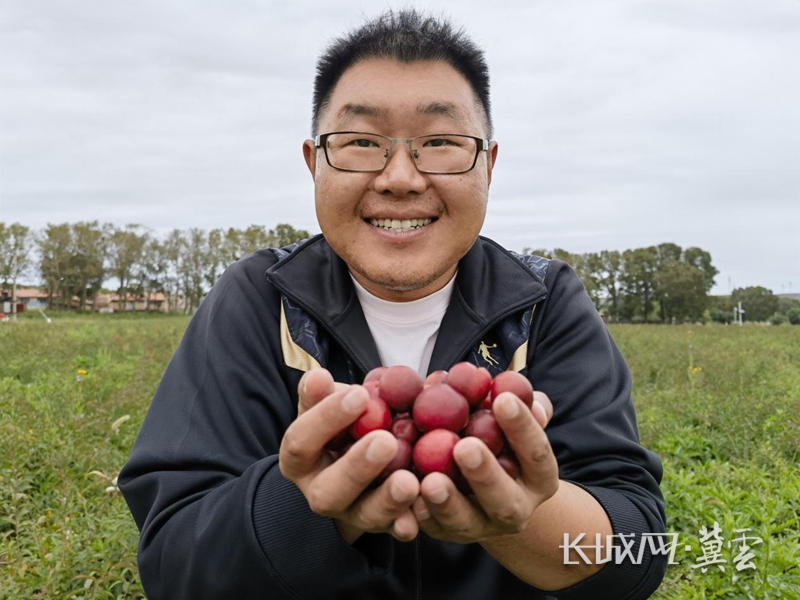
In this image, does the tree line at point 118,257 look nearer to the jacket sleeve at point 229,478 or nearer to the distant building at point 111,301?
the distant building at point 111,301

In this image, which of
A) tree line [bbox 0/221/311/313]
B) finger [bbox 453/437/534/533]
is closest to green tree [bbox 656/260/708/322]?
tree line [bbox 0/221/311/313]

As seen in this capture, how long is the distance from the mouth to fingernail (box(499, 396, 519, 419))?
3.19 ft

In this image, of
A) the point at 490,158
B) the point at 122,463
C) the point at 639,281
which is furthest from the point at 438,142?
the point at 639,281

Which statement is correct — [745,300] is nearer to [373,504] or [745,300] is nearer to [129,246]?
[129,246]

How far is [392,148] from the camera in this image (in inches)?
84.3

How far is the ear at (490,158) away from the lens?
2374 mm

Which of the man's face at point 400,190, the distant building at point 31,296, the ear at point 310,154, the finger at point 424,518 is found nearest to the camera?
the finger at point 424,518

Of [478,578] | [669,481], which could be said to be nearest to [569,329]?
[478,578]

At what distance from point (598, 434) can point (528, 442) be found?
0.79m

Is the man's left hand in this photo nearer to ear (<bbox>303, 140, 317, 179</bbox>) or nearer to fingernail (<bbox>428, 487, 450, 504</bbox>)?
fingernail (<bbox>428, 487, 450, 504</bbox>)

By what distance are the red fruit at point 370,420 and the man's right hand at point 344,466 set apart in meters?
0.05

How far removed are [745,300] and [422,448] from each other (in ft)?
225

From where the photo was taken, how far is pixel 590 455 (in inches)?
81.1

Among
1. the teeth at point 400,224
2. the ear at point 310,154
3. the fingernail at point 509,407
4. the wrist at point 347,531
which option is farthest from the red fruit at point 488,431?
the ear at point 310,154
